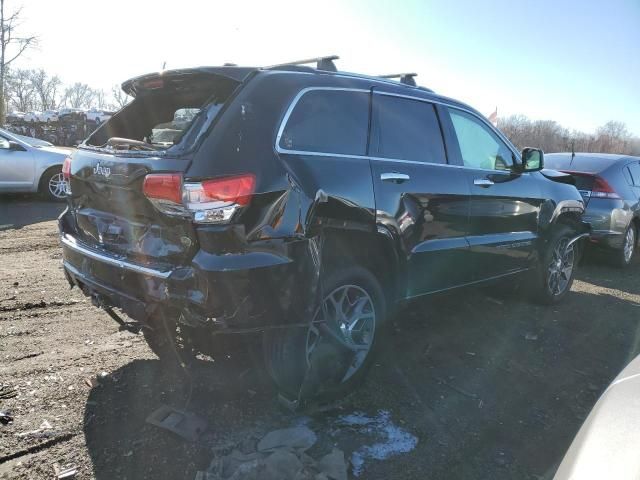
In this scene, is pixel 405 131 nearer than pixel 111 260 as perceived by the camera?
No

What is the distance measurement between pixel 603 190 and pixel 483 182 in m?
3.97

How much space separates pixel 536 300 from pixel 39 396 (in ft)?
15.7

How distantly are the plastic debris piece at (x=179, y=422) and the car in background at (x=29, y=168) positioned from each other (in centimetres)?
787

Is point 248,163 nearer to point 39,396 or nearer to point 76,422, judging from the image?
point 76,422

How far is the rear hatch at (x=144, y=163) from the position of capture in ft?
8.55

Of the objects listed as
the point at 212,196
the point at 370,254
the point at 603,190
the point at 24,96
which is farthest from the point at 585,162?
the point at 24,96

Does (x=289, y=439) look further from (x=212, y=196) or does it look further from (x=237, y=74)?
(x=237, y=74)

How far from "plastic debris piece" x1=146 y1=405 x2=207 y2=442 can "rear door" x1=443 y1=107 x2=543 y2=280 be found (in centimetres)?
250

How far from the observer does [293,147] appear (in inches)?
109

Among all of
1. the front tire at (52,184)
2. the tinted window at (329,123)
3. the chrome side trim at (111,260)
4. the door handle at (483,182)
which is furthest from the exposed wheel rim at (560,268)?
the front tire at (52,184)

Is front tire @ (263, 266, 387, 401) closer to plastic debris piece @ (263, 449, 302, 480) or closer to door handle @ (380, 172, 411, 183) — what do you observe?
plastic debris piece @ (263, 449, 302, 480)

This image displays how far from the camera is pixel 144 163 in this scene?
268 centimetres

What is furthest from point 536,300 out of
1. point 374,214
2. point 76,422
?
point 76,422

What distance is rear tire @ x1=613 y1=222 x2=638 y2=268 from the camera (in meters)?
Answer: 7.33
